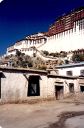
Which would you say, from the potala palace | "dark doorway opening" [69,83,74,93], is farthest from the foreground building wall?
the potala palace

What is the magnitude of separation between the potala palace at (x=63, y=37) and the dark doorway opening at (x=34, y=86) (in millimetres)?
59169

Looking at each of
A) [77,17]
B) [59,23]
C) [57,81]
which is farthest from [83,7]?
[57,81]

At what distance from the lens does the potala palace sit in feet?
285

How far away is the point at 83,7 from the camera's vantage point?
294 feet

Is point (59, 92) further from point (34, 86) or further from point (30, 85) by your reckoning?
point (30, 85)

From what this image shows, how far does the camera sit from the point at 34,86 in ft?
81.2

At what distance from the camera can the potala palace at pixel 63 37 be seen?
86.8m

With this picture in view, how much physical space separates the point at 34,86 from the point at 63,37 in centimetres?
7076

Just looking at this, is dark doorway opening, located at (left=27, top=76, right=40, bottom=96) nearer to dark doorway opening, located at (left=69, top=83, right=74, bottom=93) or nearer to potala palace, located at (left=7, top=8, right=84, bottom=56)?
dark doorway opening, located at (left=69, top=83, right=74, bottom=93)

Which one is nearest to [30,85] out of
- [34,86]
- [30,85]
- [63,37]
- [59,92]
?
[30,85]

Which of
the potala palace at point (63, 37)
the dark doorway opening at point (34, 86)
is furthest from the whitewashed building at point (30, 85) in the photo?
the potala palace at point (63, 37)

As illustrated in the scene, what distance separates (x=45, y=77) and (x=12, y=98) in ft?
16.9

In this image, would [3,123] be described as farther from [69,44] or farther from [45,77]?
[69,44]

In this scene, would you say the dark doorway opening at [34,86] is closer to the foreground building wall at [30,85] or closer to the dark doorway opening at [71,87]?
the foreground building wall at [30,85]
